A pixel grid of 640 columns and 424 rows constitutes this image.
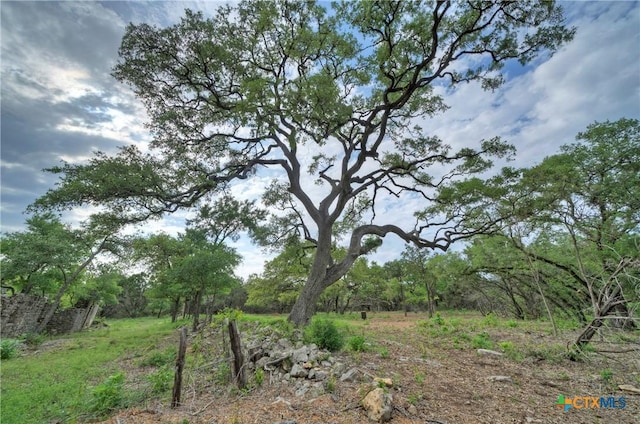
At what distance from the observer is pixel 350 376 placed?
404 cm

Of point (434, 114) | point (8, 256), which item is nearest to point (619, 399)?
point (434, 114)

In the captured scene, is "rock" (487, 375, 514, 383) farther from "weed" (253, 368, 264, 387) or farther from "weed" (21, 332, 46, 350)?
"weed" (21, 332, 46, 350)

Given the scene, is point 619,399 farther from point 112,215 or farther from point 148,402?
point 112,215

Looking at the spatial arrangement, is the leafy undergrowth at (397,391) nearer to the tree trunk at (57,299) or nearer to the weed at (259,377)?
the weed at (259,377)

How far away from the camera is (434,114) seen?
9.64 metres

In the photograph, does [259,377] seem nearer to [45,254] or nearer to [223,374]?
[223,374]

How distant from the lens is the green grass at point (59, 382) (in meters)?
4.32

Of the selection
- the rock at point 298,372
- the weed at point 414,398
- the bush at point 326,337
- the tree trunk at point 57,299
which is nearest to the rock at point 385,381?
the weed at point 414,398

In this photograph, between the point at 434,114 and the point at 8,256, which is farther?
the point at 8,256

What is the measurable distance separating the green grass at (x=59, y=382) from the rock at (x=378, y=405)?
12.8 feet

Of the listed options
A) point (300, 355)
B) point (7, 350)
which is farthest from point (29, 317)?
point (300, 355)

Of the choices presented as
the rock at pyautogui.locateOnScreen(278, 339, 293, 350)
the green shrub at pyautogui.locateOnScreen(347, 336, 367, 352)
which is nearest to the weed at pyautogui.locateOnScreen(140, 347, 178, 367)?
the rock at pyautogui.locateOnScreen(278, 339, 293, 350)

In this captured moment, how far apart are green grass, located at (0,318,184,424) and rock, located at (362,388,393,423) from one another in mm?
3897

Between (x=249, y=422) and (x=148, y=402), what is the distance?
2.33 metres
